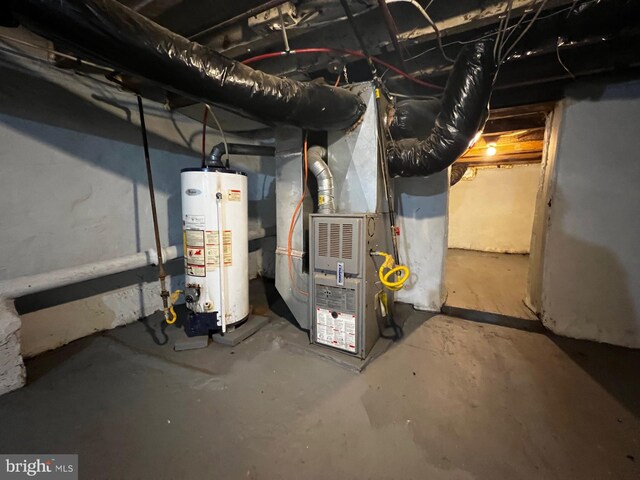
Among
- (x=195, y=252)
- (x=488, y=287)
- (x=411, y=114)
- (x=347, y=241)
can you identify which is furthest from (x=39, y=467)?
(x=488, y=287)

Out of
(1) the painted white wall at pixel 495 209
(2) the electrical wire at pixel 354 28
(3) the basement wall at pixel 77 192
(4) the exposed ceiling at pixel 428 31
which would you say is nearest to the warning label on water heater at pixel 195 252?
(3) the basement wall at pixel 77 192

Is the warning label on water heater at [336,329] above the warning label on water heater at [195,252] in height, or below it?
below

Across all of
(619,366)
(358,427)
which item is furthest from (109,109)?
(619,366)

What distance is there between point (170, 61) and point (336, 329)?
1.66m

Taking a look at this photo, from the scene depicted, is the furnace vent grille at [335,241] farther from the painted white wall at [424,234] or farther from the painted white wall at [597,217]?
the painted white wall at [597,217]

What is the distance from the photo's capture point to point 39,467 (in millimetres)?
1040

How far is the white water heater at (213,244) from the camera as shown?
177 centimetres

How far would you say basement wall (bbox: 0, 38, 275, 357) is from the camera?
1616 millimetres

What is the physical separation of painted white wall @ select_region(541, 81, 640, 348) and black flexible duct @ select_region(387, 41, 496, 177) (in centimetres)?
82

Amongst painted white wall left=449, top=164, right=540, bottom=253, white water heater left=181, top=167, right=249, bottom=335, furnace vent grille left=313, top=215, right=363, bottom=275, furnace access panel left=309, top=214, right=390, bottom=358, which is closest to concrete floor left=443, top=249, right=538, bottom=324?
painted white wall left=449, top=164, right=540, bottom=253

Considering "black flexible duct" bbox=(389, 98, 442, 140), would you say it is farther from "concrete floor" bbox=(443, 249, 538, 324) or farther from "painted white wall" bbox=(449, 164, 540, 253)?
"painted white wall" bbox=(449, 164, 540, 253)

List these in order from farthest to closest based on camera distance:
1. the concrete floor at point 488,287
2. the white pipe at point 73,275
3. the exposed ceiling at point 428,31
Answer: the concrete floor at point 488,287
the white pipe at point 73,275
the exposed ceiling at point 428,31

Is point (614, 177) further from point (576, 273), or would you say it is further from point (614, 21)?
point (614, 21)

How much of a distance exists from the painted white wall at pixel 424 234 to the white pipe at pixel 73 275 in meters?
2.08
